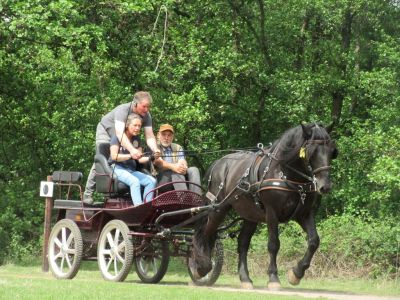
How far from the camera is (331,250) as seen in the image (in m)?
17.3

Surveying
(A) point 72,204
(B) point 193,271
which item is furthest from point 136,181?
(A) point 72,204

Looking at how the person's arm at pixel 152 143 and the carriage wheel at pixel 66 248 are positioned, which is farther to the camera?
the carriage wheel at pixel 66 248

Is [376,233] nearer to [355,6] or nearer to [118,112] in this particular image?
[118,112]

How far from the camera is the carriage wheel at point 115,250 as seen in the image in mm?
13141

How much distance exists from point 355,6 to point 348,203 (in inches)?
226

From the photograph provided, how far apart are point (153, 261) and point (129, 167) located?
1.56 metres

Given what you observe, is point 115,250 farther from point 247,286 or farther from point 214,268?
point 247,286

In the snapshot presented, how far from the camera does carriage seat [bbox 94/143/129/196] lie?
1352 cm

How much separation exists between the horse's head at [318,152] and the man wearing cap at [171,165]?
7.13 ft

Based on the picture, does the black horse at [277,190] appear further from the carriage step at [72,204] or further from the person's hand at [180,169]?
the carriage step at [72,204]

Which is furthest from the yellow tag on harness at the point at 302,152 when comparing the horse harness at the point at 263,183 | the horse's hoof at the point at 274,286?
the horse's hoof at the point at 274,286

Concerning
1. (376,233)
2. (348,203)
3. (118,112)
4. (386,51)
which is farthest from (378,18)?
(118,112)

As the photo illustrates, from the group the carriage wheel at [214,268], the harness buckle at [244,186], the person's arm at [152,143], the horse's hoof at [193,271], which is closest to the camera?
the harness buckle at [244,186]

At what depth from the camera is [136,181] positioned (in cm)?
1334
